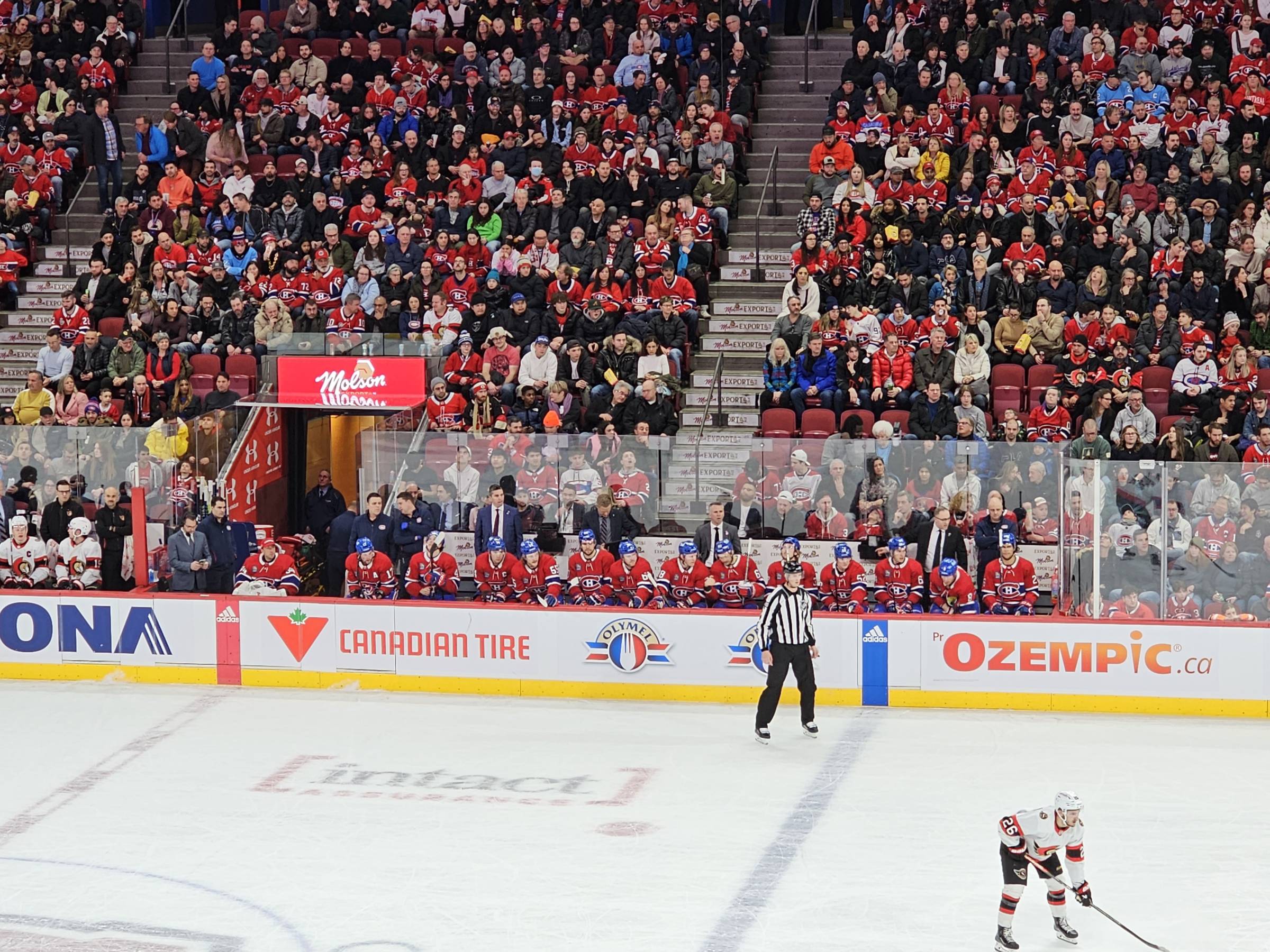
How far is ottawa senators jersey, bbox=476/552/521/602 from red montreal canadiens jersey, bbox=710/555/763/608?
1647 millimetres

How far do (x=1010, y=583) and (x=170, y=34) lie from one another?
49.9 feet

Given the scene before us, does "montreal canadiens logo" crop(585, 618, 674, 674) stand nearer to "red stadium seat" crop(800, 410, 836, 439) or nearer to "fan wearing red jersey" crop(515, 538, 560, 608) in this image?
"fan wearing red jersey" crop(515, 538, 560, 608)

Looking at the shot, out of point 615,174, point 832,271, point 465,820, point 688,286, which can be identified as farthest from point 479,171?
point 465,820

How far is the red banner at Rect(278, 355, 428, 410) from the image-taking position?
16578 mm

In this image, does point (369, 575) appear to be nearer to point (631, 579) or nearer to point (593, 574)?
point (593, 574)

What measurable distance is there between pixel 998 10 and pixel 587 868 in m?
12.8

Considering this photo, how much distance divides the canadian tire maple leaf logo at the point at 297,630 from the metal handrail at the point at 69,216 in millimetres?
8041

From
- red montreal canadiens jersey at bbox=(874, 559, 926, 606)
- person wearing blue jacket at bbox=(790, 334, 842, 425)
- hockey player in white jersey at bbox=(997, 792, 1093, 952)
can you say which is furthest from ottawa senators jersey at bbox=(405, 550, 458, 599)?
hockey player in white jersey at bbox=(997, 792, 1093, 952)

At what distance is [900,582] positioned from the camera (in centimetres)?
1380

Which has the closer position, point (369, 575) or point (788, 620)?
point (788, 620)

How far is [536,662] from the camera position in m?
14.1

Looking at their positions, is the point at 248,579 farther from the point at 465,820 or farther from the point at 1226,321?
the point at 1226,321

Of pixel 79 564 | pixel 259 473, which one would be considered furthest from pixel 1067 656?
pixel 79 564

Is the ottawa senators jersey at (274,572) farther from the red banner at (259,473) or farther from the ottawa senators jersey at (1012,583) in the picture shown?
the ottawa senators jersey at (1012,583)
